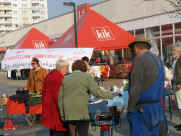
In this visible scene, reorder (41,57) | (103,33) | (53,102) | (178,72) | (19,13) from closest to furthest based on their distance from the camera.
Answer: (53,102) → (178,72) → (41,57) → (103,33) → (19,13)

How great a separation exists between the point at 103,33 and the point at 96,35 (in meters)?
0.44

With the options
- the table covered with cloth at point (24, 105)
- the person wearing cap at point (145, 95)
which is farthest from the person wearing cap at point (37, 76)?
the person wearing cap at point (145, 95)

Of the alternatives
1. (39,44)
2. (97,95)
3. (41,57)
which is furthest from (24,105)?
(39,44)

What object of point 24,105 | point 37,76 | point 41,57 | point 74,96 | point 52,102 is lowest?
point 24,105

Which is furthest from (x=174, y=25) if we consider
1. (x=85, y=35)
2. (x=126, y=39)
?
A: (x=85, y=35)

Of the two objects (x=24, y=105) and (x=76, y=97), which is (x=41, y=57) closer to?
(x=24, y=105)

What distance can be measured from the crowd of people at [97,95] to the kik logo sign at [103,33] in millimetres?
10777

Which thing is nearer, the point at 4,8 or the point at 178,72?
the point at 178,72

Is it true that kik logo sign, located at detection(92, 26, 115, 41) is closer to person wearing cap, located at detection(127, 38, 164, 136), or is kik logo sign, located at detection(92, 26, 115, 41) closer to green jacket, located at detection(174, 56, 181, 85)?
green jacket, located at detection(174, 56, 181, 85)

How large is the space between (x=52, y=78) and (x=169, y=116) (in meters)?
4.54

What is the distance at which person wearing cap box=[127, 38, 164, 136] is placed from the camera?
3908 millimetres

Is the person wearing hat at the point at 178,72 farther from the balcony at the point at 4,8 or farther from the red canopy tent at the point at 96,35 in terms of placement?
the balcony at the point at 4,8

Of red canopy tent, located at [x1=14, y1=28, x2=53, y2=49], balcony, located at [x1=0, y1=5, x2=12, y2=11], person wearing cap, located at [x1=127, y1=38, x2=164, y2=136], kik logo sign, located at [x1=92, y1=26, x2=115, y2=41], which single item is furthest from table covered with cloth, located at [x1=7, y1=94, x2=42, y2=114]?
balcony, located at [x1=0, y1=5, x2=12, y2=11]

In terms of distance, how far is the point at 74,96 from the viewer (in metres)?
4.68
